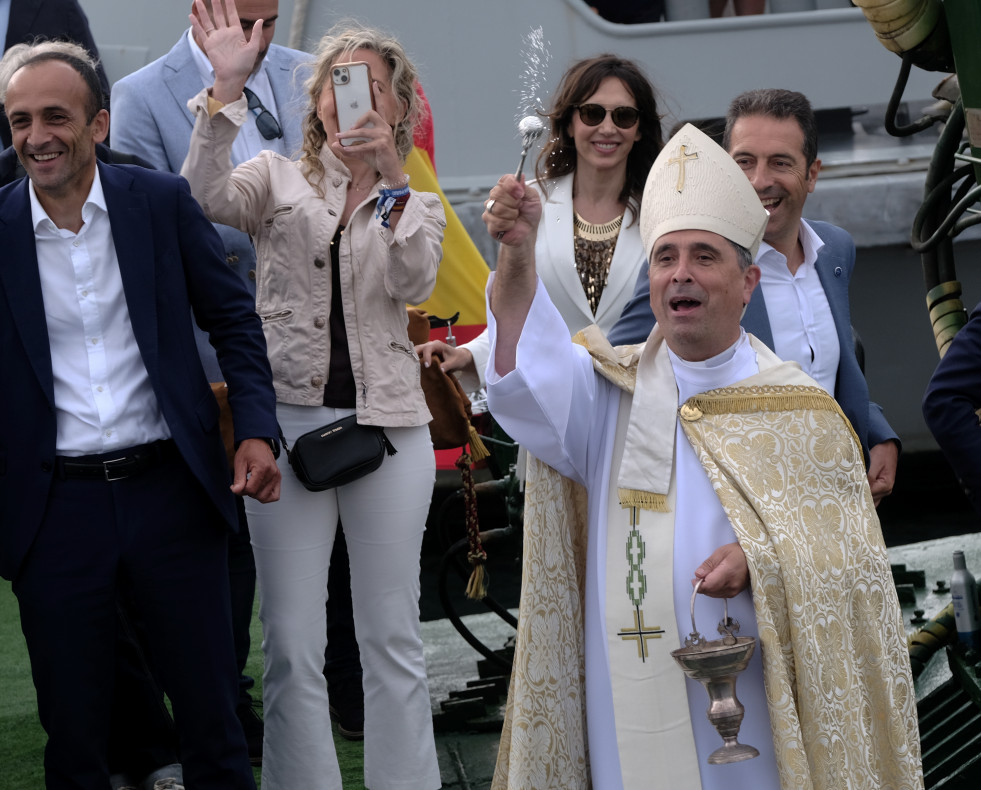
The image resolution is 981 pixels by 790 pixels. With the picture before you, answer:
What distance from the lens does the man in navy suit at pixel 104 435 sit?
10.8 ft

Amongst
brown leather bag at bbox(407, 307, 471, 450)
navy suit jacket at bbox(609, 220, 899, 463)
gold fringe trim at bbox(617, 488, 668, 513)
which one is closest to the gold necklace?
brown leather bag at bbox(407, 307, 471, 450)

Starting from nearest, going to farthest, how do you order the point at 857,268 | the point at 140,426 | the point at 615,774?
the point at 615,774 → the point at 140,426 → the point at 857,268

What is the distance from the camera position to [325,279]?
373cm

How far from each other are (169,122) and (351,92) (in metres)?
A: 0.83

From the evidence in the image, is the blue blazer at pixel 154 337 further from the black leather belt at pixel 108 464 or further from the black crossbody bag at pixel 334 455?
the black crossbody bag at pixel 334 455

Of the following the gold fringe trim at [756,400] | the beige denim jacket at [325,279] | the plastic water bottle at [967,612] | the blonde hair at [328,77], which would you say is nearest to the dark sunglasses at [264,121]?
the blonde hair at [328,77]

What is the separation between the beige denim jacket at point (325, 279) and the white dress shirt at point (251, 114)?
1.42 ft

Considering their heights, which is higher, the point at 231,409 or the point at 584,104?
the point at 584,104

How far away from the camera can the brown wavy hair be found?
167 inches

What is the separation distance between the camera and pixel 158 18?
29.1ft

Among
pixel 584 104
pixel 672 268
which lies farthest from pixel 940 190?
pixel 672 268

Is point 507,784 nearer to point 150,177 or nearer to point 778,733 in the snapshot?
point 778,733

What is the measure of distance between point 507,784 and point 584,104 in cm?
209

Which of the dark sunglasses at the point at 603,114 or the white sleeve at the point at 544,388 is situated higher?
the dark sunglasses at the point at 603,114
